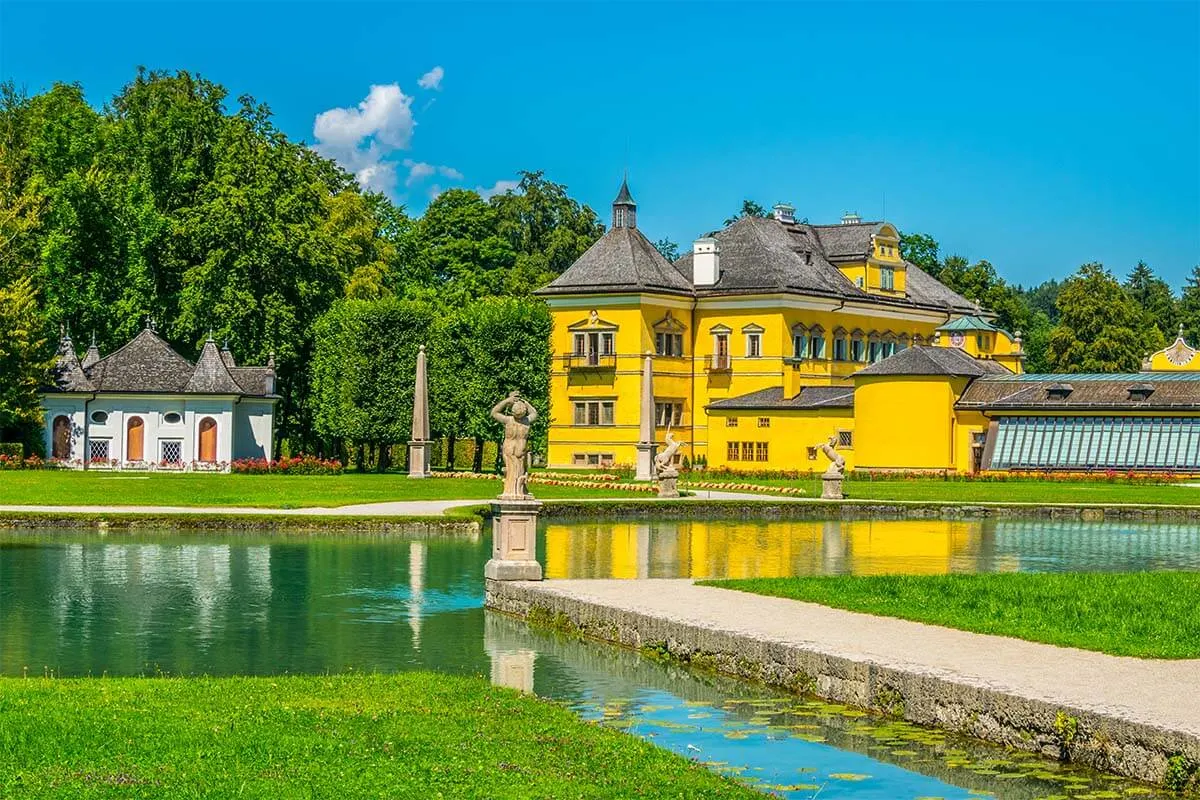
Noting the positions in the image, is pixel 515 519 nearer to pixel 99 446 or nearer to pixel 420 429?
pixel 420 429

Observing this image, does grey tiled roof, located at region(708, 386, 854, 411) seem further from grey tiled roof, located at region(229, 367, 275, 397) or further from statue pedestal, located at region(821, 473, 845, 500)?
statue pedestal, located at region(821, 473, 845, 500)

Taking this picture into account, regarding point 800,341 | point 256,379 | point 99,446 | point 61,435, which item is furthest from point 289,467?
point 800,341

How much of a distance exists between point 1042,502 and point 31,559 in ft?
81.2

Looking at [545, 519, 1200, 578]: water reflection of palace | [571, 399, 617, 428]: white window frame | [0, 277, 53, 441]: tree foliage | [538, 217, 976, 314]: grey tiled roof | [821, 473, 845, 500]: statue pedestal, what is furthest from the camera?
[538, 217, 976, 314]: grey tiled roof

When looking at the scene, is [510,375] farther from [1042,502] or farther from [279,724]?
[279,724]

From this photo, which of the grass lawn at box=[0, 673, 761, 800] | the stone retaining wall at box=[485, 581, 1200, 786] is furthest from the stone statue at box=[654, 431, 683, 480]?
the grass lawn at box=[0, 673, 761, 800]

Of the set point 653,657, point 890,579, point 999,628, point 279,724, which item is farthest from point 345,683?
point 890,579

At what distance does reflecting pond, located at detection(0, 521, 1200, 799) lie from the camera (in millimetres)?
11641

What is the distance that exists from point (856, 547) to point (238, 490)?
57.7ft

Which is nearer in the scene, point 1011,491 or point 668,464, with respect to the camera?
point 668,464

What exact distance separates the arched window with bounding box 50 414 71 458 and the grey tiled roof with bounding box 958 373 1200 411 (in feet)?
98.1

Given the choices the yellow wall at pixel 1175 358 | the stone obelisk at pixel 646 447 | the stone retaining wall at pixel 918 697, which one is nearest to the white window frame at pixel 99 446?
the stone obelisk at pixel 646 447

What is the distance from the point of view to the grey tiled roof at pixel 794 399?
2372 inches

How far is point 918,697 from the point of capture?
12594 millimetres
